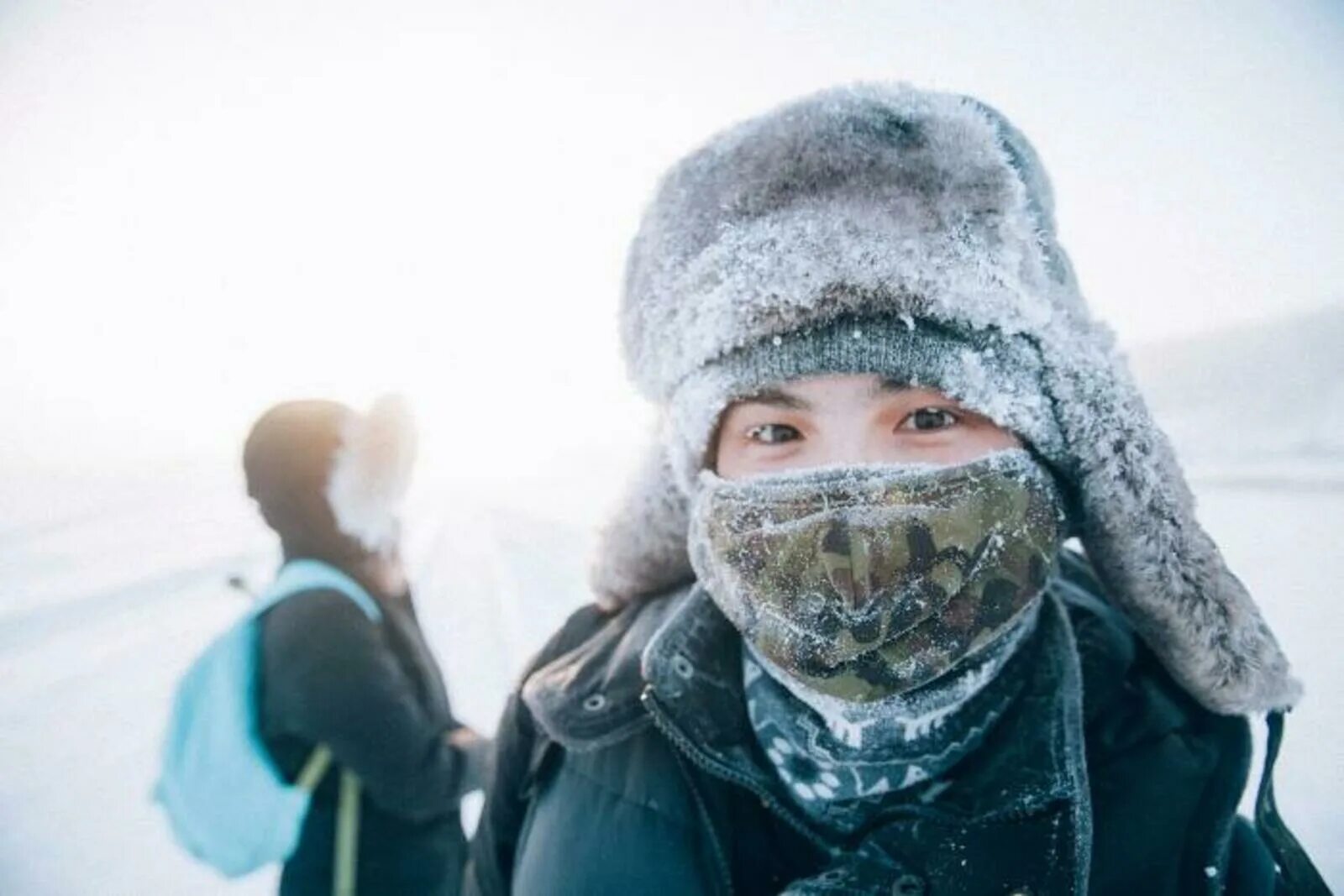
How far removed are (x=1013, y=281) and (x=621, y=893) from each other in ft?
3.74

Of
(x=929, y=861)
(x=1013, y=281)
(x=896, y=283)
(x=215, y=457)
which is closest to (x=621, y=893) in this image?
(x=929, y=861)

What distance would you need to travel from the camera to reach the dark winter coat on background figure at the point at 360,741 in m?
1.60

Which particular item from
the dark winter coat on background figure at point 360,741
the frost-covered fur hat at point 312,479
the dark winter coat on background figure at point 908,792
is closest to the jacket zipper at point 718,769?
the dark winter coat on background figure at point 908,792

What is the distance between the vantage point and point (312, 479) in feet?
6.24

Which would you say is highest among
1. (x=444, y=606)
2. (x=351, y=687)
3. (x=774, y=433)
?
(x=774, y=433)

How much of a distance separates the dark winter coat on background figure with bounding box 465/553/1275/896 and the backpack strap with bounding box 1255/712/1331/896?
0.17 ft

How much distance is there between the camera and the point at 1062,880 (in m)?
0.86

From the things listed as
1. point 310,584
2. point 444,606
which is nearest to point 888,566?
point 310,584

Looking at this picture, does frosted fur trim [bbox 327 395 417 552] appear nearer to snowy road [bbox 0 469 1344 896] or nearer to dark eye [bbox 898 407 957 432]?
dark eye [bbox 898 407 957 432]

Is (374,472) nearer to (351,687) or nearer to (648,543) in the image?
(351,687)

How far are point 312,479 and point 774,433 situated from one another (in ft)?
4.94

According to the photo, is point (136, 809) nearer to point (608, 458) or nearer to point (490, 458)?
point (608, 458)

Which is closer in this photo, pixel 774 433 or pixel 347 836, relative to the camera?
pixel 774 433

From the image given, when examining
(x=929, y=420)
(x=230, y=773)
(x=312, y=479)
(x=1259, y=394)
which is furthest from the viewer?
(x=1259, y=394)
